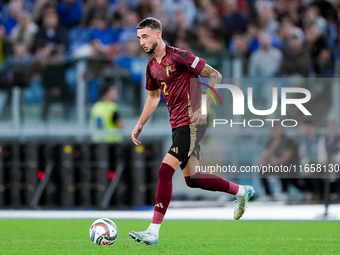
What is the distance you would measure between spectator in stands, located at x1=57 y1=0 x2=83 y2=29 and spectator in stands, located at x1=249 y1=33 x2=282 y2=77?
4.56 meters

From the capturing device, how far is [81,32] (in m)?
14.6

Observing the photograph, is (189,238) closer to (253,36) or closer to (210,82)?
(210,82)

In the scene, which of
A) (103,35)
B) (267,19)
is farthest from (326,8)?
(103,35)

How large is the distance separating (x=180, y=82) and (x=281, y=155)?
19.6ft

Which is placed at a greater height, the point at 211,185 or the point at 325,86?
the point at 325,86

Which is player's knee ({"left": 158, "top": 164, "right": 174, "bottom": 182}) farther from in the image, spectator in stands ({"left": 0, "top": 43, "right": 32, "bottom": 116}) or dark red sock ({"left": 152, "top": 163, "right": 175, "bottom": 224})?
spectator in stands ({"left": 0, "top": 43, "right": 32, "bottom": 116})

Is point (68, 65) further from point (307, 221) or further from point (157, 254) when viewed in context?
point (157, 254)

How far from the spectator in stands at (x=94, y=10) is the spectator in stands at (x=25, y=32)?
122 centimetres

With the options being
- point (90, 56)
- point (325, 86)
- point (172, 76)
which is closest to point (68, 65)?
point (90, 56)

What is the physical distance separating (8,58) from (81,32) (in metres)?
1.93

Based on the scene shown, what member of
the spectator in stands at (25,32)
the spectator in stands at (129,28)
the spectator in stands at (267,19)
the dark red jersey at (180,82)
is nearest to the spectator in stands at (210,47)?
the spectator in stands at (267,19)

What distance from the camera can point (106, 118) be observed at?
12.5 meters

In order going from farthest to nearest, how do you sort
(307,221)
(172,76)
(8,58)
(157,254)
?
1. (8,58)
2. (307,221)
3. (172,76)
4. (157,254)

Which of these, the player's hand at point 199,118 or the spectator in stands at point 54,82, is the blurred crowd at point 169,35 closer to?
the spectator in stands at point 54,82
